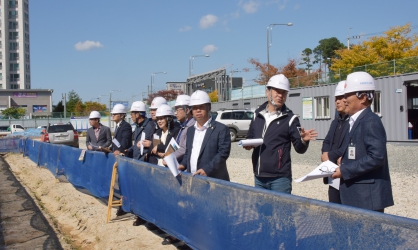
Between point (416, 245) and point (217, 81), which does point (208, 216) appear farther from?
point (217, 81)

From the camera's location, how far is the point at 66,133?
2545cm

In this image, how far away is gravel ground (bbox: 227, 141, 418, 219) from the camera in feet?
26.3

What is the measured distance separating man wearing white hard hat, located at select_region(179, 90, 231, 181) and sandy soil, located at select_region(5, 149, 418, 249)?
1447mm

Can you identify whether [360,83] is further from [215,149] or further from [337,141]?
[215,149]

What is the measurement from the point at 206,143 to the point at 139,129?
8.59ft

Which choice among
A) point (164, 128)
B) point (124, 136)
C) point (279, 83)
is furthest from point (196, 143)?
point (124, 136)

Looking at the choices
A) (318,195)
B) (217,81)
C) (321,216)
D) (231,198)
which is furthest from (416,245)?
(217,81)

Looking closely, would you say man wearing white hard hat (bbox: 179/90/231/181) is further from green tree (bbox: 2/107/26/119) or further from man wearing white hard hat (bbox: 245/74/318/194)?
green tree (bbox: 2/107/26/119)

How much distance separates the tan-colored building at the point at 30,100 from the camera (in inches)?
3583

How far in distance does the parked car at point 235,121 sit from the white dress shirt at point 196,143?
19904 mm

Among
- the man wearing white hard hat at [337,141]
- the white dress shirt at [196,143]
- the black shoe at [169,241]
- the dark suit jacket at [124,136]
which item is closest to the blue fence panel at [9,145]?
the dark suit jacket at [124,136]

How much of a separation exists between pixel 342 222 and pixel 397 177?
8.72 metres

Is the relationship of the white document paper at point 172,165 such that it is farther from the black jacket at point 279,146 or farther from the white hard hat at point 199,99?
the black jacket at point 279,146

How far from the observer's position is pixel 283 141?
15.6 ft
